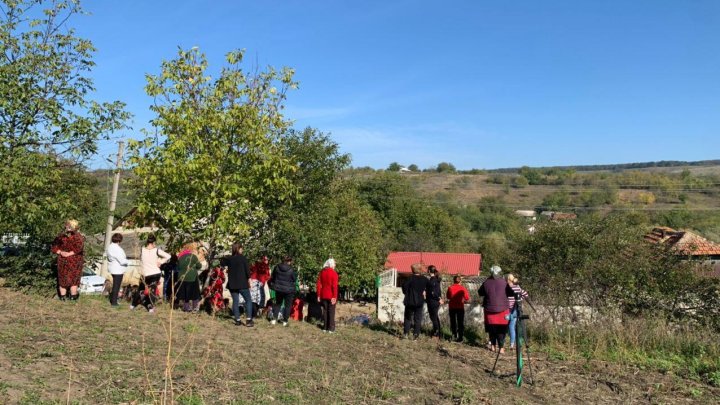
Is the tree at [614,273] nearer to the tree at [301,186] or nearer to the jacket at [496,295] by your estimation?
the jacket at [496,295]

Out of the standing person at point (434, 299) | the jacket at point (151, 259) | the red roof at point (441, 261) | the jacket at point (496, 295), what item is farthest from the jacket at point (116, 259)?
the red roof at point (441, 261)

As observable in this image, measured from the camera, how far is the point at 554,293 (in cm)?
1191

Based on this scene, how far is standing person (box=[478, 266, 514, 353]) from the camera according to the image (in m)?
9.00

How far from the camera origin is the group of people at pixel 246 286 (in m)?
9.21

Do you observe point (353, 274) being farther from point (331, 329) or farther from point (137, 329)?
point (137, 329)

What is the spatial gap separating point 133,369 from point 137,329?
2.29 metres

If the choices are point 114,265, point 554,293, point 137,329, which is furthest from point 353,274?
point 137,329

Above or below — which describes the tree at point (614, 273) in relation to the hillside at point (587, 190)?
below

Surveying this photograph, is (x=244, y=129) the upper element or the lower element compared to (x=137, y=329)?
upper

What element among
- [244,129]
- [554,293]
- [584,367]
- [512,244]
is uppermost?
[244,129]

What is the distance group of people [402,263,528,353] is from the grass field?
0.61m

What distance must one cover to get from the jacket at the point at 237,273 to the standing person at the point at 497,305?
4.20m

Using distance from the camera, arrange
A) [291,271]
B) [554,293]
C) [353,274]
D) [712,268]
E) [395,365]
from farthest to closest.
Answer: [353,274] < [712,268] < [554,293] < [291,271] < [395,365]

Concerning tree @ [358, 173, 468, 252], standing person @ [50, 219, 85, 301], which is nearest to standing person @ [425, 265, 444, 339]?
standing person @ [50, 219, 85, 301]
